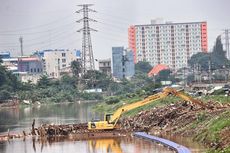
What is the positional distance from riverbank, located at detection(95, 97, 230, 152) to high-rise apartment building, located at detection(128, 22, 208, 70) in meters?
112

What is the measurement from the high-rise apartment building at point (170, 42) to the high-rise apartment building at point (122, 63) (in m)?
26.9

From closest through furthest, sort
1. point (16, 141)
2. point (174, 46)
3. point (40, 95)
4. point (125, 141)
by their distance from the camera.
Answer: point (125, 141), point (16, 141), point (40, 95), point (174, 46)

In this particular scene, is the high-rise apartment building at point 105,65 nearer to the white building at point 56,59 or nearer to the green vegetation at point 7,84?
the white building at point 56,59

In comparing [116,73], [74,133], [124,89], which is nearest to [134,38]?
[116,73]

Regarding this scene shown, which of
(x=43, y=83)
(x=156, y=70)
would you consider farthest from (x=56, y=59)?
(x=43, y=83)

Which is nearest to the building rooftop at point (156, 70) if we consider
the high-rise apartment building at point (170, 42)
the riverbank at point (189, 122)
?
the high-rise apartment building at point (170, 42)

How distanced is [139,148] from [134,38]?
5017 inches

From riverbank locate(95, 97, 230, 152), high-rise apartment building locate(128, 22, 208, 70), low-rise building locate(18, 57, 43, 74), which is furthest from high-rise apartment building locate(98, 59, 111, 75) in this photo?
riverbank locate(95, 97, 230, 152)

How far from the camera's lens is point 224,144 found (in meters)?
24.7

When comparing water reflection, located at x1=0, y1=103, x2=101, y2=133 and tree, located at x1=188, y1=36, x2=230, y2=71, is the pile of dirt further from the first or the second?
tree, located at x1=188, y1=36, x2=230, y2=71

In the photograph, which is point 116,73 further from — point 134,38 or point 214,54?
point 134,38

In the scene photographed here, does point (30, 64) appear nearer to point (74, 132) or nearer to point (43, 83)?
point (43, 83)

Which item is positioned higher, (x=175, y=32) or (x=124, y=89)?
(x=175, y=32)

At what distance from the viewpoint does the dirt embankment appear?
108 feet
